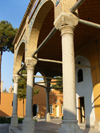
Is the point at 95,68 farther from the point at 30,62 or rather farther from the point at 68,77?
the point at 68,77

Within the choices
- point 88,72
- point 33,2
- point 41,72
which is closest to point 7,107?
point 41,72

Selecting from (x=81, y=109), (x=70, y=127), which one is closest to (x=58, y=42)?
(x=81, y=109)

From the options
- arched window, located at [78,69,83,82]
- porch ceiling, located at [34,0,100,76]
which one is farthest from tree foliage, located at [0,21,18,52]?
arched window, located at [78,69,83,82]

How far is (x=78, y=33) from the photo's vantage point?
10281 millimetres

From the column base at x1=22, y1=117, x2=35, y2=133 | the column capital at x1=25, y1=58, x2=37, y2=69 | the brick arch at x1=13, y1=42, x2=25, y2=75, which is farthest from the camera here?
the brick arch at x1=13, y1=42, x2=25, y2=75

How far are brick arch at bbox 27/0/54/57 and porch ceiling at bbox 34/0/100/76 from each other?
56 cm

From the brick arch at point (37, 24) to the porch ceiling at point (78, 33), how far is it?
1.84 ft

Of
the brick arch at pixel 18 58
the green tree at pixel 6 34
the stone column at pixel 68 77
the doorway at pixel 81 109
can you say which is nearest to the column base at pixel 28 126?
the stone column at pixel 68 77

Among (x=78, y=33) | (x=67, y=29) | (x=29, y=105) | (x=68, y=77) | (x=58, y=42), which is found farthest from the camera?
(x=58, y=42)

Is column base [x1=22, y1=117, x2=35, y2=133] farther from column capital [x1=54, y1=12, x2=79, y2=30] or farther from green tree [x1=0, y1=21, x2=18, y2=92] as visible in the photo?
green tree [x1=0, y1=21, x2=18, y2=92]

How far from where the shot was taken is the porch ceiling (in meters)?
7.80

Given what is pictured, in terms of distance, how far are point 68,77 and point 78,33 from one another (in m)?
6.15

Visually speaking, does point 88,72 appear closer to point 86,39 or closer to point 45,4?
point 86,39

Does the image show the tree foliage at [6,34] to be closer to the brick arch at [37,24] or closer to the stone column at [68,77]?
the brick arch at [37,24]
